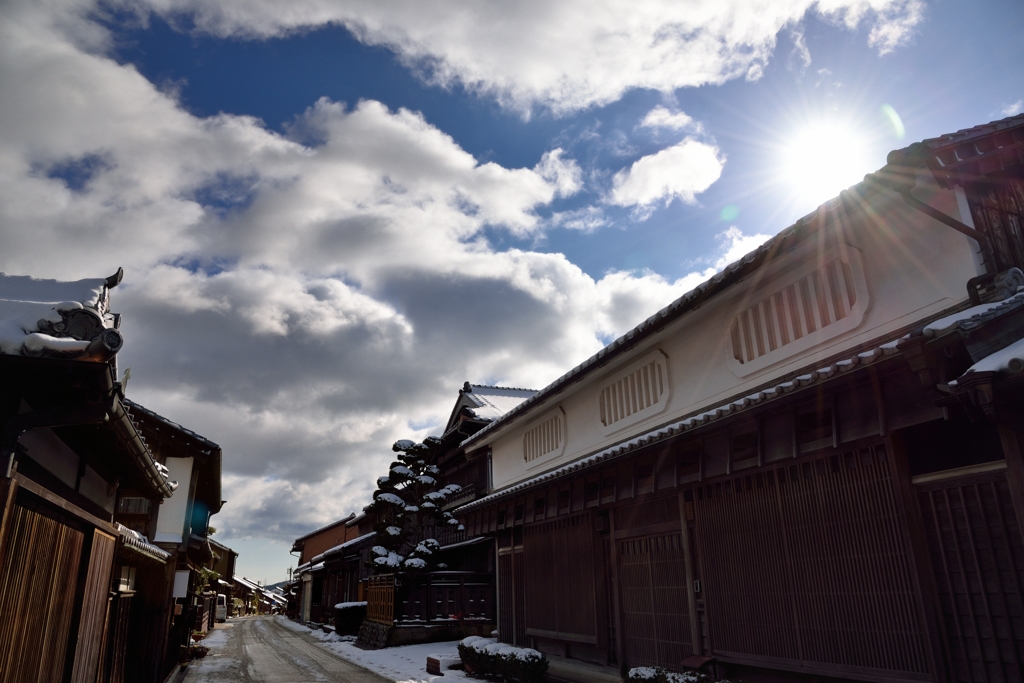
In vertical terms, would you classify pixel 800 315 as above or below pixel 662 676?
above

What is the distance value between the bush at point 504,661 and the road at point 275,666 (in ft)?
7.67

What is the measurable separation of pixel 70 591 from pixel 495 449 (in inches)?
620

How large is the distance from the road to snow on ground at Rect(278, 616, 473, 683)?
435 mm

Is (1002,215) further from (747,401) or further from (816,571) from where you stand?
(816,571)

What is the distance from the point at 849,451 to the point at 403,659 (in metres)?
16.7

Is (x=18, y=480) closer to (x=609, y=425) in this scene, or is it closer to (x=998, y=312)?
(x=998, y=312)

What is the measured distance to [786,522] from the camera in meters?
8.55

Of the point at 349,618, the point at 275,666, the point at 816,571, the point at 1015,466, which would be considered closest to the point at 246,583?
the point at 349,618

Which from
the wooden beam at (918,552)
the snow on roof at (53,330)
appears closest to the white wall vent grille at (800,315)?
the wooden beam at (918,552)

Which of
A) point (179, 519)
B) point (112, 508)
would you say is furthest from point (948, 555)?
point (179, 519)

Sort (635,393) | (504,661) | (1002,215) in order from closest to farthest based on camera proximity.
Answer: (1002,215), (504,661), (635,393)

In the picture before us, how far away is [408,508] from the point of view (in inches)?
1043

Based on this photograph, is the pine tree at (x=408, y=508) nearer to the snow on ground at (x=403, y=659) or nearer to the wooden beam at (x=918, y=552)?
the snow on ground at (x=403, y=659)

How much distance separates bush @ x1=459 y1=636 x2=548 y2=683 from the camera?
12.8 m
